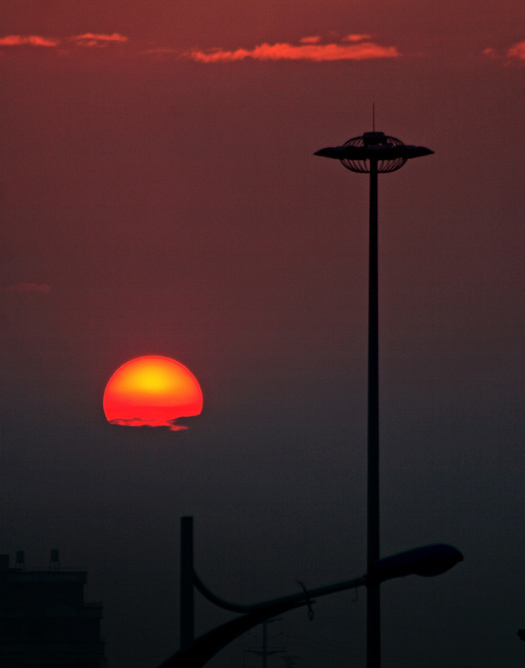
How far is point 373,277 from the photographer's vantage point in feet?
72.1

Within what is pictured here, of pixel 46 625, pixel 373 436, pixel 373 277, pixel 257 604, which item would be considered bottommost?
pixel 46 625

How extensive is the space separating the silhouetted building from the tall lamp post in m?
77.3

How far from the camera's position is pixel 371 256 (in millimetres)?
22234

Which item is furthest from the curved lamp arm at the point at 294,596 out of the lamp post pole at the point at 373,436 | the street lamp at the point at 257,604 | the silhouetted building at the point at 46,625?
the silhouetted building at the point at 46,625

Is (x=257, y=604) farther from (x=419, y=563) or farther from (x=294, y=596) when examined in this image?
(x=419, y=563)

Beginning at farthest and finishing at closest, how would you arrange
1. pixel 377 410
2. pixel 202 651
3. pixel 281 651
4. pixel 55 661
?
pixel 281 651
pixel 55 661
pixel 377 410
pixel 202 651

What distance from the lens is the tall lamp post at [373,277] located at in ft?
67.9

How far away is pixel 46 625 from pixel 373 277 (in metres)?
78.7

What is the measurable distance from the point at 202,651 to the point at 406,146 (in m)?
12.9

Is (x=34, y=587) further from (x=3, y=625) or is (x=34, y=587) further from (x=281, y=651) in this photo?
(x=281, y=651)

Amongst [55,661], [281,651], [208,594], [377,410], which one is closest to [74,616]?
[55,661]

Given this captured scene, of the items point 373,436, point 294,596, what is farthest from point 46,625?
point 294,596

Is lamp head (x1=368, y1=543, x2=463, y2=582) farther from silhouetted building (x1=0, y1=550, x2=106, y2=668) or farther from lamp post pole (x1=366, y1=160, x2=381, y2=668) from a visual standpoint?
silhouetted building (x1=0, y1=550, x2=106, y2=668)

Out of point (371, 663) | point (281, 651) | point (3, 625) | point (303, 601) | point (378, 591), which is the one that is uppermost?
point (303, 601)
